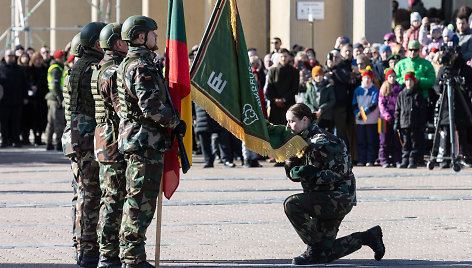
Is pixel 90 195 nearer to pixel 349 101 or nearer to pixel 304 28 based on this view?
pixel 349 101

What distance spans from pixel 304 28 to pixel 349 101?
20.1ft

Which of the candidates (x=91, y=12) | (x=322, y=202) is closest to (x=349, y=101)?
(x=322, y=202)

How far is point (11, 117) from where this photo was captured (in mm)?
22453

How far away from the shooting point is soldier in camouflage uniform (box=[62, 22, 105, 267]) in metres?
8.59

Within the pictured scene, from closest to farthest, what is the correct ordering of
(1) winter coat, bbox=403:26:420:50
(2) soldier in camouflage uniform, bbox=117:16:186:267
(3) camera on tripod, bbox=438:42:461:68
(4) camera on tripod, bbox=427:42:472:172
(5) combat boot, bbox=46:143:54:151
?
1. (2) soldier in camouflage uniform, bbox=117:16:186:267
2. (3) camera on tripod, bbox=438:42:461:68
3. (4) camera on tripod, bbox=427:42:472:172
4. (1) winter coat, bbox=403:26:420:50
5. (5) combat boot, bbox=46:143:54:151

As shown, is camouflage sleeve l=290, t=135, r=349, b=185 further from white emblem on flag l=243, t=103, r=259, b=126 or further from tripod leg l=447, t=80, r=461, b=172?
tripod leg l=447, t=80, r=461, b=172

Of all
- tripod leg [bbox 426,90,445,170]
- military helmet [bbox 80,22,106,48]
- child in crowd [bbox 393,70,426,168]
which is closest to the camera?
military helmet [bbox 80,22,106,48]

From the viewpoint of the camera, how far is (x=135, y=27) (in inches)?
309

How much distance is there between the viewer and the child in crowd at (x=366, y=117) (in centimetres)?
1739

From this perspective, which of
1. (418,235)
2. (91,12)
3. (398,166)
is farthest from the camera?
(91,12)

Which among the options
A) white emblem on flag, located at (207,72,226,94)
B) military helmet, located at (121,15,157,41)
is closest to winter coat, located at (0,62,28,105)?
white emblem on flag, located at (207,72,226,94)

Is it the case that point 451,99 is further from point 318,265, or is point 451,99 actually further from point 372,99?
point 318,265

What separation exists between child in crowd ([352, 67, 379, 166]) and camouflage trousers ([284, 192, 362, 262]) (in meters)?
9.04

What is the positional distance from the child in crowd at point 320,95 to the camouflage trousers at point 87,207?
887 cm
